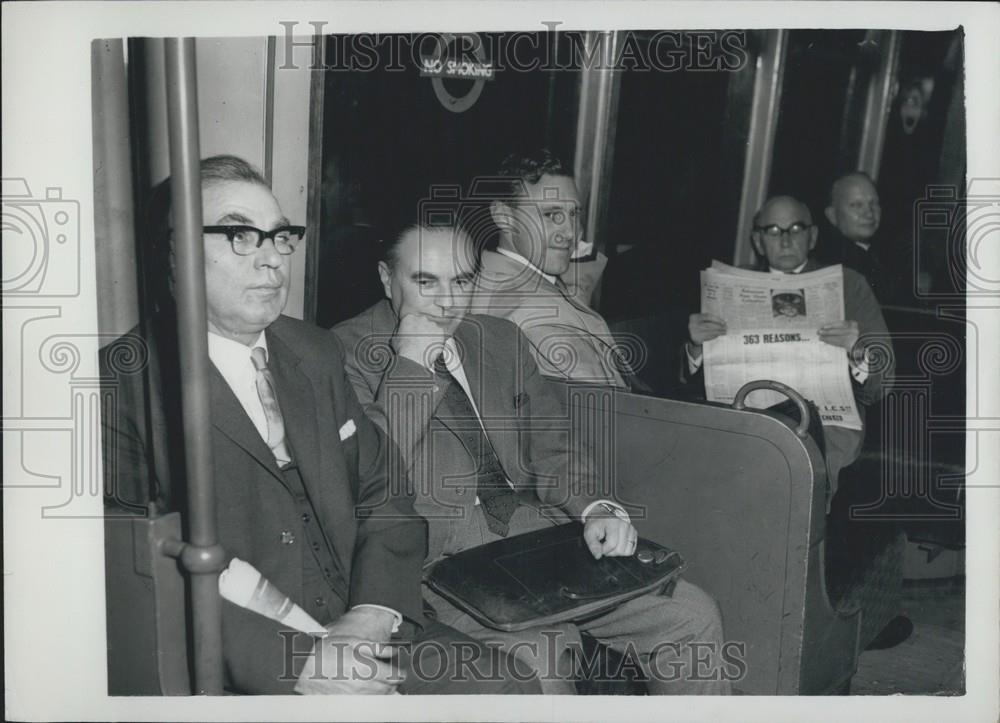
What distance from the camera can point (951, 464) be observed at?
7.25 feet

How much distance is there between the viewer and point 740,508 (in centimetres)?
214

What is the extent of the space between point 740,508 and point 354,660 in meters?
0.94

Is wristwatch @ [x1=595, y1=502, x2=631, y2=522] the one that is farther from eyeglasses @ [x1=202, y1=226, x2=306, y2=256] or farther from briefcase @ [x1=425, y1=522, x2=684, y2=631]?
eyeglasses @ [x1=202, y1=226, x2=306, y2=256]

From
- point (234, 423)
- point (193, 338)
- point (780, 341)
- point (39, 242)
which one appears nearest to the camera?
point (193, 338)

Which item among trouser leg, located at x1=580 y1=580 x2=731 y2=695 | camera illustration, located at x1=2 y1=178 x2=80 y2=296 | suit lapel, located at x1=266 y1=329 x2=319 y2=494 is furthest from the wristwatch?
camera illustration, located at x1=2 y1=178 x2=80 y2=296

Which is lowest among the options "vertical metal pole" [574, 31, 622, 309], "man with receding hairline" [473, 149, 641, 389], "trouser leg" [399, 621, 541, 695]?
"trouser leg" [399, 621, 541, 695]

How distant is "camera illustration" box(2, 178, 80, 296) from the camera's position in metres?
2.01

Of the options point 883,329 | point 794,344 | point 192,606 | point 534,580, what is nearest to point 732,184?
point 883,329

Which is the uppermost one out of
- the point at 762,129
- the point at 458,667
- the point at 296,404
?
the point at 762,129

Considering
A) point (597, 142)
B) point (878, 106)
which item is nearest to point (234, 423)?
point (597, 142)

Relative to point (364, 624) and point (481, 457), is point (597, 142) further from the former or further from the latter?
point (364, 624)

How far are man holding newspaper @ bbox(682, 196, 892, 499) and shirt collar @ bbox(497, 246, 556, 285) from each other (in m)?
0.59

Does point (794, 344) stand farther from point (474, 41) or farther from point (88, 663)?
point (88, 663)

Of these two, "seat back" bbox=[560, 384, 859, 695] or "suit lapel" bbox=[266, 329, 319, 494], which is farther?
"seat back" bbox=[560, 384, 859, 695]
